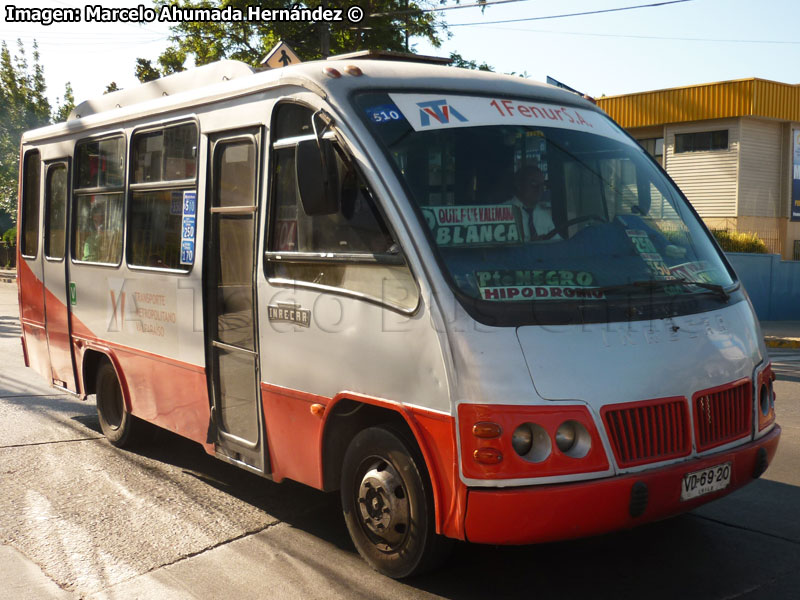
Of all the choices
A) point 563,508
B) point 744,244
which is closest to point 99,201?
point 563,508

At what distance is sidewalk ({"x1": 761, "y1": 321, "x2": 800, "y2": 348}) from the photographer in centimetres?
1619

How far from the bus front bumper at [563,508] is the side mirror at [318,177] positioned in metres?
1.57

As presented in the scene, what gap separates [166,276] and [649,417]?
359cm

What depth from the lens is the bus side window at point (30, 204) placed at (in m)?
8.68

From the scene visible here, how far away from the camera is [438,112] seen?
462 centimetres

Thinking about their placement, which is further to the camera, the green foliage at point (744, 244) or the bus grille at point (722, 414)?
the green foliage at point (744, 244)

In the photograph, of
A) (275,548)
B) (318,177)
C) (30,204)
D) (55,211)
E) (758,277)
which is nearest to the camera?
(318,177)

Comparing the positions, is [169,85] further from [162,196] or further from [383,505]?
[383,505]

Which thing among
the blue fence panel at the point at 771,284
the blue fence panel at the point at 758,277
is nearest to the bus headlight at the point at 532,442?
the blue fence panel at the point at 771,284

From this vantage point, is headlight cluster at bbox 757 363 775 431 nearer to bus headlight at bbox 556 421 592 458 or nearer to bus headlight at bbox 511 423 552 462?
bus headlight at bbox 556 421 592 458

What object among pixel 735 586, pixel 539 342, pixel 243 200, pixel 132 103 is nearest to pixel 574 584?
pixel 735 586

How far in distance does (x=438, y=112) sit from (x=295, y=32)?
21615mm

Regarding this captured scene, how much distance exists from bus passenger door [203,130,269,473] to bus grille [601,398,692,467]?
2.19 meters

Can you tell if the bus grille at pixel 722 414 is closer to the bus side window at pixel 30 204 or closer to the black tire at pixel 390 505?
the black tire at pixel 390 505
